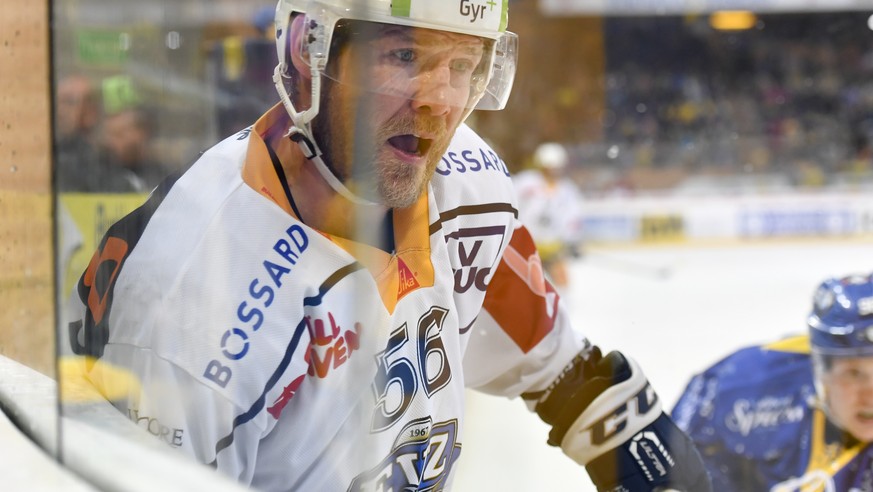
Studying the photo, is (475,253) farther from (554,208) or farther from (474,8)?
(554,208)

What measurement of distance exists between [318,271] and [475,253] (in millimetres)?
266

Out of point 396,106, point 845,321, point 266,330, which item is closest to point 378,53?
point 396,106

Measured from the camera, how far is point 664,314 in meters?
4.45

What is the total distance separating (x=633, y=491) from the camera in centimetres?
123

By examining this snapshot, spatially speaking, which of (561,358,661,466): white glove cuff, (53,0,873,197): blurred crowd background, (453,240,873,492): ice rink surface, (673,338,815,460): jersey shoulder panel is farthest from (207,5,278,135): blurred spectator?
(673,338,815,460): jersey shoulder panel

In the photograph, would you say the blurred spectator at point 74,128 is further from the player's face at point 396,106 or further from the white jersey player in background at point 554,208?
the white jersey player in background at point 554,208

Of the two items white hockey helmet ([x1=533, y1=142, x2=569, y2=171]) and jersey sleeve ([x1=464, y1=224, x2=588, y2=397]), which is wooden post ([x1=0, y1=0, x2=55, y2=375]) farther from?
white hockey helmet ([x1=533, y1=142, x2=569, y2=171])

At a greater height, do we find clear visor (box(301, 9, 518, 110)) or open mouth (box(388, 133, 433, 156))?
clear visor (box(301, 9, 518, 110))

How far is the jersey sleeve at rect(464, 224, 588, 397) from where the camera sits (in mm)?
1220

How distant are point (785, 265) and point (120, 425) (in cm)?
639

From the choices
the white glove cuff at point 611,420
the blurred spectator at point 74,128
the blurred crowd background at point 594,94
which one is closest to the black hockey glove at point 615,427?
the white glove cuff at point 611,420

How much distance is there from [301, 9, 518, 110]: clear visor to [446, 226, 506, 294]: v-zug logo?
149mm

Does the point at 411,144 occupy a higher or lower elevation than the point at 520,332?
higher

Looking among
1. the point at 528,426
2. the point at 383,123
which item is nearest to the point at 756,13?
the point at 528,426
